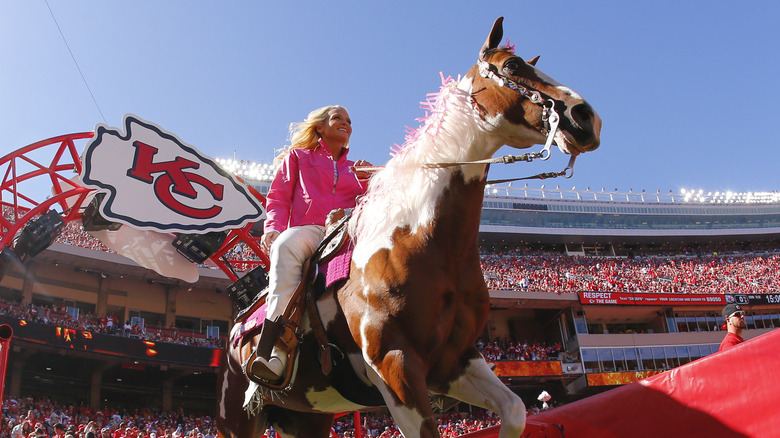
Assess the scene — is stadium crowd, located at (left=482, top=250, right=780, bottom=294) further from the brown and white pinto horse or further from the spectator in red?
the brown and white pinto horse

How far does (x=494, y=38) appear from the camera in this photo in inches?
114

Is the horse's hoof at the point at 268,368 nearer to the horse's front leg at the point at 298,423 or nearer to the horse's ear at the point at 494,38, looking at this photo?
the horse's front leg at the point at 298,423

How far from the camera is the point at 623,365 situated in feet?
102

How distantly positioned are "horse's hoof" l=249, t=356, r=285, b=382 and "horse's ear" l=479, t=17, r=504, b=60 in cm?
192

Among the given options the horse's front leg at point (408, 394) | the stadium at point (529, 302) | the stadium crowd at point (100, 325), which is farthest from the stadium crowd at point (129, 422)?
the horse's front leg at point (408, 394)

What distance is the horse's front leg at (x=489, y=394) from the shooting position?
2.54 metres

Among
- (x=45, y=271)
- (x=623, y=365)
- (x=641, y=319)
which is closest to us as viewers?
(x=45, y=271)

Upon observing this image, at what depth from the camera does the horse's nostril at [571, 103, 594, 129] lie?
8.05ft

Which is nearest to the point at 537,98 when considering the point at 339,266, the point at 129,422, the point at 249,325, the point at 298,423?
the point at 339,266

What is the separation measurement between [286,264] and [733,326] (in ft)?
12.5

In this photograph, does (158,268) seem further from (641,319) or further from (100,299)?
Answer: (641,319)

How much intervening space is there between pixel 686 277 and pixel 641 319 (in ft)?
19.6

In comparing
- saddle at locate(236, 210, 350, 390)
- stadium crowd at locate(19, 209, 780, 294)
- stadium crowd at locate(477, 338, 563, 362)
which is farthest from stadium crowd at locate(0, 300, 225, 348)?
saddle at locate(236, 210, 350, 390)

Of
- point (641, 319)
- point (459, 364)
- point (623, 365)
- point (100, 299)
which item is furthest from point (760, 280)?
point (459, 364)
